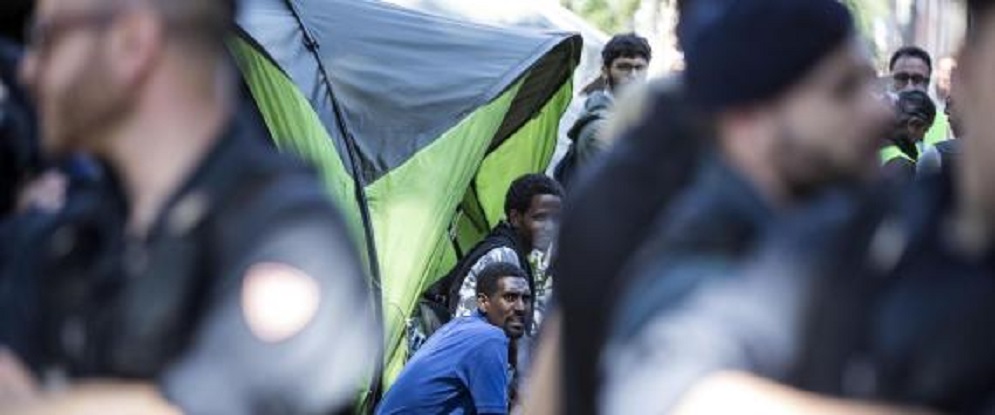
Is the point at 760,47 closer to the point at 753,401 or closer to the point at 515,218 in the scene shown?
the point at 753,401

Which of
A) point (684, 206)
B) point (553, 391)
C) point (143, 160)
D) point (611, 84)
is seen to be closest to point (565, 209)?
point (553, 391)

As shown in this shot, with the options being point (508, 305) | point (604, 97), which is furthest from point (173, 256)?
point (604, 97)

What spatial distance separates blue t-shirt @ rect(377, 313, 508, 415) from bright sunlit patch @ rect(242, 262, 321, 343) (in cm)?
629

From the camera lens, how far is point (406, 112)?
39.3 feet

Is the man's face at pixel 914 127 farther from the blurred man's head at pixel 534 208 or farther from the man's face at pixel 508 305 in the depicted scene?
the blurred man's head at pixel 534 208

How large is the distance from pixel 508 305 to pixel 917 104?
1772 mm

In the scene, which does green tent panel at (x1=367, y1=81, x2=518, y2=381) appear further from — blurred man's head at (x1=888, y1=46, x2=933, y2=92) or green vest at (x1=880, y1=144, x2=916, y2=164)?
green vest at (x1=880, y1=144, x2=916, y2=164)

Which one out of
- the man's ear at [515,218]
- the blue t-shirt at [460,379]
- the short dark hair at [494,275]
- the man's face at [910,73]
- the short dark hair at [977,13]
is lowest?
the blue t-shirt at [460,379]

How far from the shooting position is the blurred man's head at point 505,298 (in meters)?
10.4

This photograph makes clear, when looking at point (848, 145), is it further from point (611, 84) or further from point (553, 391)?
point (611, 84)

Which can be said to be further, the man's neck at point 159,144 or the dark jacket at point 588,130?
the dark jacket at point 588,130

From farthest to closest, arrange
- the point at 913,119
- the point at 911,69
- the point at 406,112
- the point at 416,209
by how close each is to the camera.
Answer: the point at 406,112, the point at 911,69, the point at 416,209, the point at 913,119

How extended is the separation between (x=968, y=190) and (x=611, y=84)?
866 centimetres

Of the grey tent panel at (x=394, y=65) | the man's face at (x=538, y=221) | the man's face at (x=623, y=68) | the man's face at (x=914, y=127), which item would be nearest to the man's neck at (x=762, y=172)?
the man's face at (x=914, y=127)
